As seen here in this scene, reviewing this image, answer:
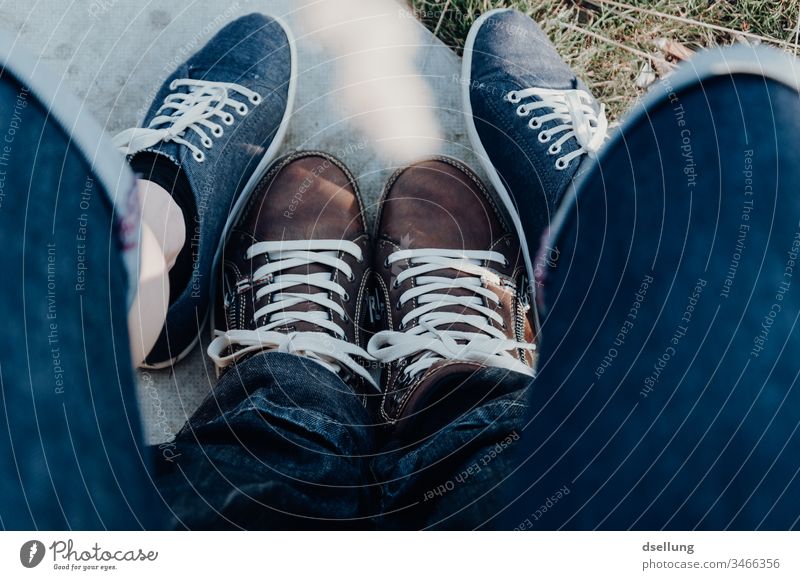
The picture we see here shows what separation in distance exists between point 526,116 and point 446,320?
18cm

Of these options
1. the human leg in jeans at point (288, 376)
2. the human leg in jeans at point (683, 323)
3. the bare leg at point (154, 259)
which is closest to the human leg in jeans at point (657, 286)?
the human leg in jeans at point (683, 323)

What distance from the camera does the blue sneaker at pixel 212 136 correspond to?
1.70 ft

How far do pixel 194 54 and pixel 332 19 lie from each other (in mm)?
119

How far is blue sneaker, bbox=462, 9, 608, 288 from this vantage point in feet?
1.78

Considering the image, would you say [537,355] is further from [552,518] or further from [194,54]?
[194,54]

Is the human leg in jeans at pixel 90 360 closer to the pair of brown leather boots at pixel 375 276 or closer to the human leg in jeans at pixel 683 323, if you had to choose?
the pair of brown leather boots at pixel 375 276

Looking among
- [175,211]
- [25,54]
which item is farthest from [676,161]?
[25,54]

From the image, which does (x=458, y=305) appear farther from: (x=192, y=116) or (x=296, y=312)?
(x=192, y=116)

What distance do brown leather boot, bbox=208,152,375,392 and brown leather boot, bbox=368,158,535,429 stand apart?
2 cm

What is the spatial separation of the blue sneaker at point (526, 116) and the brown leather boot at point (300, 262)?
0.41ft

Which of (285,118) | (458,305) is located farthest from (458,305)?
(285,118)

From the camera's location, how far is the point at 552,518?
44 cm

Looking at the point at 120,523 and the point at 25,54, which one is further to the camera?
the point at 25,54
